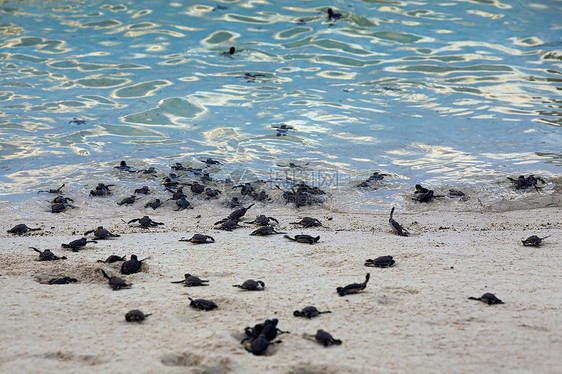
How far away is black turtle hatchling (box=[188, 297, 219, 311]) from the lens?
356cm

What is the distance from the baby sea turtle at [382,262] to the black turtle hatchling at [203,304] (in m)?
1.51

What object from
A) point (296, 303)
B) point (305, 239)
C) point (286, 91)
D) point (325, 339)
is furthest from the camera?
point (286, 91)

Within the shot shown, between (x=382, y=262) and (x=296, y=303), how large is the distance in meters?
1.07

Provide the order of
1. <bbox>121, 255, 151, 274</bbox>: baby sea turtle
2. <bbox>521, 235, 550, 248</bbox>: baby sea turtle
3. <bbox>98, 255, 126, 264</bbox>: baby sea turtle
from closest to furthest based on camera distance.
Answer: <bbox>121, 255, 151, 274</bbox>: baby sea turtle → <bbox>98, 255, 126, 264</bbox>: baby sea turtle → <bbox>521, 235, 550, 248</bbox>: baby sea turtle

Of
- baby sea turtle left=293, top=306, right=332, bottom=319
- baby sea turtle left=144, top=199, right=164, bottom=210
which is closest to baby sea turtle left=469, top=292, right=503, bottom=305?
baby sea turtle left=293, top=306, right=332, bottom=319

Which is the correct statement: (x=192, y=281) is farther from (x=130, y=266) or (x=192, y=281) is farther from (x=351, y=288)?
(x=351, y=288)

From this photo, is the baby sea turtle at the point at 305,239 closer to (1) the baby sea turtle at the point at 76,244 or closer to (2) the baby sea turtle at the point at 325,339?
(1) the baby sea turtle at the point at 76,244

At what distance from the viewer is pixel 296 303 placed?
3.71 metres

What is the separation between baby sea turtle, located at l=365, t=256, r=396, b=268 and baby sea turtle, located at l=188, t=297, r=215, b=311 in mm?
1506

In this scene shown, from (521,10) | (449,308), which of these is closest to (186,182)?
(449,308)

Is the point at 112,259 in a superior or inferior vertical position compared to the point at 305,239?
superior

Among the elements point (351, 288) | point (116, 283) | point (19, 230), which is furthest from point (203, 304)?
point (19, 230)

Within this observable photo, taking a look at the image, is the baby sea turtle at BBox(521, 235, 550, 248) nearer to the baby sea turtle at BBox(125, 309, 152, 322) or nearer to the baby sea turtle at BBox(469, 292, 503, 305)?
the baby sea turtle at BBox(469, 292, 503, 305)

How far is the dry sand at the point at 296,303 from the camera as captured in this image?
287 centimetres
